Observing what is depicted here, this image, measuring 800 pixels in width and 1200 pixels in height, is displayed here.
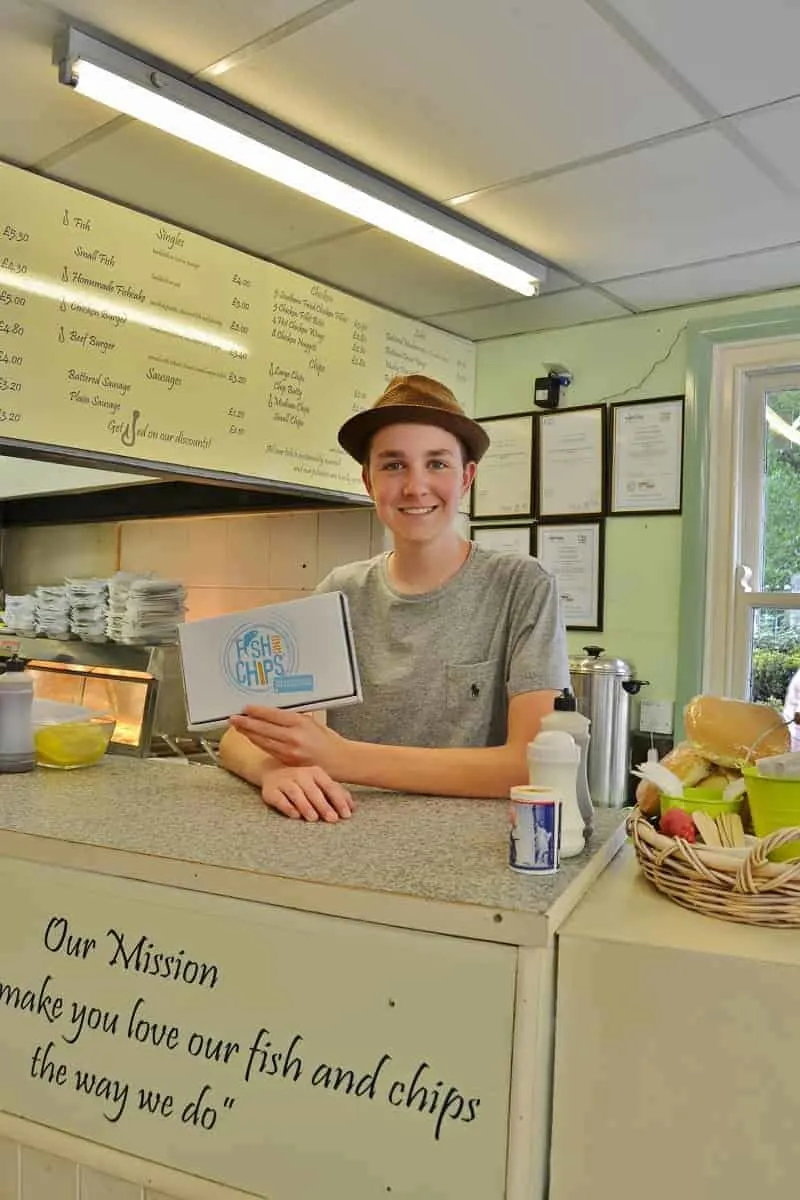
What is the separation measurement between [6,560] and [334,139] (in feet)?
10.9

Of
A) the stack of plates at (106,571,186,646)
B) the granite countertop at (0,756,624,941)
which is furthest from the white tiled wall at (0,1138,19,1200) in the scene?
the stack of plates at (106,571,186,646)

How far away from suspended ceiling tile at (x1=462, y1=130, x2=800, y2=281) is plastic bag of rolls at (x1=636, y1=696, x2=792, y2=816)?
4.11 ft

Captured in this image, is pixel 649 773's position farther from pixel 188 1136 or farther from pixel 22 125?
pixel 22 125

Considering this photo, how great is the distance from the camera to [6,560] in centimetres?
472

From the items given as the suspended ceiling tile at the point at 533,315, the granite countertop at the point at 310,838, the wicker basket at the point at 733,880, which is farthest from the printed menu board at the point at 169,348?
the wicker basket at the point at 733,880

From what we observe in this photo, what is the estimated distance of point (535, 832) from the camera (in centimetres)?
99

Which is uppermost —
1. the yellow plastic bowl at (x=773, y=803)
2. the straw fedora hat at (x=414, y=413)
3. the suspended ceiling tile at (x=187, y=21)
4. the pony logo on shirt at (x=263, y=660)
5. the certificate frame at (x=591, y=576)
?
the suspended ceiling tile at (x=187, y=21)

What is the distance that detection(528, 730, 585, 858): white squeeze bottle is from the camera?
107cm

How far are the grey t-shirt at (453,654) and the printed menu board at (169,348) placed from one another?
3.36 feet

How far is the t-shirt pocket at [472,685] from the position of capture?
1652mm

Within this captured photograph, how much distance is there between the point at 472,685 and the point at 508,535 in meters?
1.72

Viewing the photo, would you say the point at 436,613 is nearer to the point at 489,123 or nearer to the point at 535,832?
the point at 535,832

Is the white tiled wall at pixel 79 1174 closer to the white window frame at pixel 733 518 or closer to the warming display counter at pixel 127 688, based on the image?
the warming display counter at pixel 127 688

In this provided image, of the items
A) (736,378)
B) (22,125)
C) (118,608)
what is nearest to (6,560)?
(118,608)
